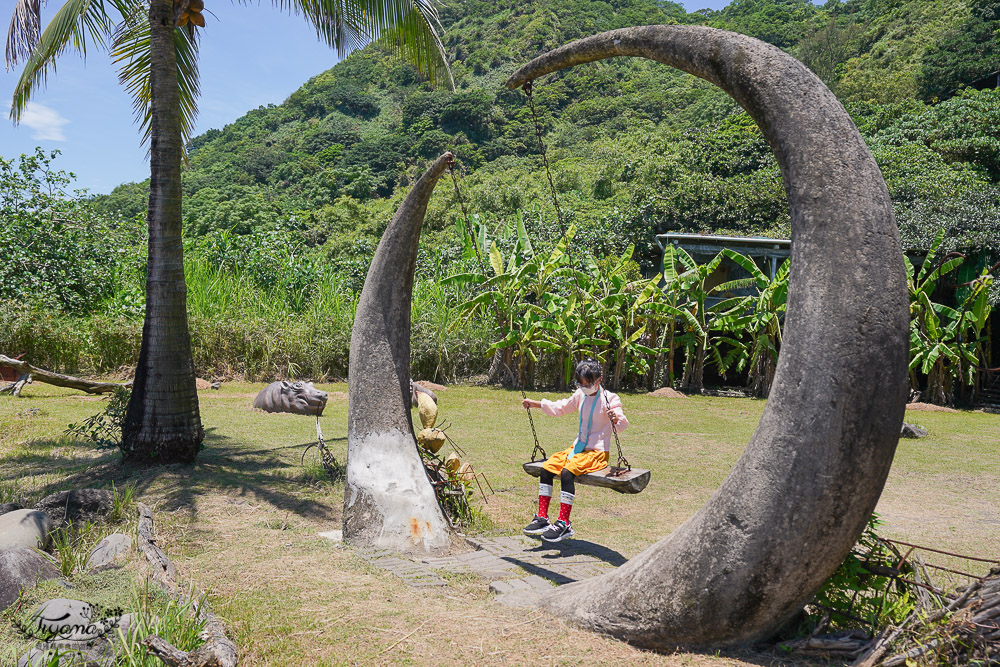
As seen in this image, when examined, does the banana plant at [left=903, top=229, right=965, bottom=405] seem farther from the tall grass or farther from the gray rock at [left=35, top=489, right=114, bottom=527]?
the gray rock at [left=35, top=489, right=114, bottom=527]

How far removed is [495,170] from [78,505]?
111 ft

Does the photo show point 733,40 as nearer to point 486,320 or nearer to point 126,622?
point 126,622

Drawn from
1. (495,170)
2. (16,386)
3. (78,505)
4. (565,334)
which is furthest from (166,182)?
(495,170)

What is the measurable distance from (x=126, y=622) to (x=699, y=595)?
9.39 feet

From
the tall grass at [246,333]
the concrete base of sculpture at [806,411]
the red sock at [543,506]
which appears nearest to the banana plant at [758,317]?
the tall grass at [246,333]

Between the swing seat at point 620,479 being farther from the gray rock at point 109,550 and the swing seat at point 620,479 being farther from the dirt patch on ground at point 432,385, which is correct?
the dirt patch on ground at point 432,385

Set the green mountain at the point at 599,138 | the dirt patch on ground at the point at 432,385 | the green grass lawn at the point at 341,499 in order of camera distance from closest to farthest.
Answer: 1. the green grass lawn at the point at 341,499
2. the dirt patch on ground at the point at 432,385
3. the green mountain at the point at 599,138

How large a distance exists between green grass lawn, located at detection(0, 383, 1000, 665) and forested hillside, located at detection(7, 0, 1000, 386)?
10.8 feet

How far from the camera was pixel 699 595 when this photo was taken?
3.39 m

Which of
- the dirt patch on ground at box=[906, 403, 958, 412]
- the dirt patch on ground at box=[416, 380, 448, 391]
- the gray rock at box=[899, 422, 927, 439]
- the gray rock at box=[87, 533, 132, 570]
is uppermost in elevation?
the dirt patch on ground at box=[906, 403, 958, 412]

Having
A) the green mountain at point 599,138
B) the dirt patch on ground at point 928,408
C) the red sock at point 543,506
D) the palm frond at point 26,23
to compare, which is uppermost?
the green mountain at point 599,138

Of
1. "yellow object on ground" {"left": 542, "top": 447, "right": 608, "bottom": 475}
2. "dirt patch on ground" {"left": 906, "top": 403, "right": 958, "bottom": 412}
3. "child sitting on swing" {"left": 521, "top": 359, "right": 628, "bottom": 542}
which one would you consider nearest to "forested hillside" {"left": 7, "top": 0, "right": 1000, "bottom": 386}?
"dirt patch on ground" {"left": 906, "top": 403, "right": 958, "bottom": 412}

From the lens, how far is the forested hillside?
16344 mm

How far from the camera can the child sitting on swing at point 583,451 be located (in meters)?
5.46
